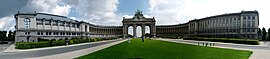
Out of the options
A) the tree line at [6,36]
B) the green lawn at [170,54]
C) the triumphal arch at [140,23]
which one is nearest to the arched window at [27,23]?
the tree line at [6,36]

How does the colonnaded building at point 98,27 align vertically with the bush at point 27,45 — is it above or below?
above

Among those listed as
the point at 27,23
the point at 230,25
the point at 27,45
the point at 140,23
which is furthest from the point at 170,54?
the point at 140,23

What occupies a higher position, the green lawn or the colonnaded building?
the colonnaded building

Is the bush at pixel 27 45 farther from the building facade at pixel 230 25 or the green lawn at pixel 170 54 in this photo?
the building facade at pixel 230 25

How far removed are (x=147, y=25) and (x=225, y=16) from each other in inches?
2917

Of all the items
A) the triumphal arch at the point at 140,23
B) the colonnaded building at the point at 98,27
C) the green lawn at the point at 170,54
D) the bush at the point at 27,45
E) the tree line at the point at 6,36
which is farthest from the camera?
the triumphal arch at the point at 140,23

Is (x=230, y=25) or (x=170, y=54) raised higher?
(x=230, y=25)

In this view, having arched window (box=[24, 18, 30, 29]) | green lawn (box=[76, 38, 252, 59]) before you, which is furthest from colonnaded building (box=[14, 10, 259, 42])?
green lawn (box=[76, 38, 252, 59])

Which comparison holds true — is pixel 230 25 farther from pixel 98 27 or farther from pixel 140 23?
pixel 98 27

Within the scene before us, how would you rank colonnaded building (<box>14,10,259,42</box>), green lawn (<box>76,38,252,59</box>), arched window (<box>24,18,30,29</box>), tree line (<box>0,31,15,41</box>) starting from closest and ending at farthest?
green lawn (<box>76,38,252,59</box>) < arched window (<box>24,18,30,29</box>) < colonnaded building (<box>14,10,259,42</box>) < tree line (<box>0,31,15,41</box>)

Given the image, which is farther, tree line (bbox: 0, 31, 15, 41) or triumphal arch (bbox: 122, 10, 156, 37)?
triumphal arch (bbox: 122, 10, 156, 37)

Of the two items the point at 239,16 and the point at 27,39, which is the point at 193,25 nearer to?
the point at 239,16

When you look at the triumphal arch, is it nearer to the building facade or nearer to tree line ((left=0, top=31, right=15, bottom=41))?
the building facade

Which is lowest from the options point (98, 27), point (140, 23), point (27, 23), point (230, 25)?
point (230, 25)
